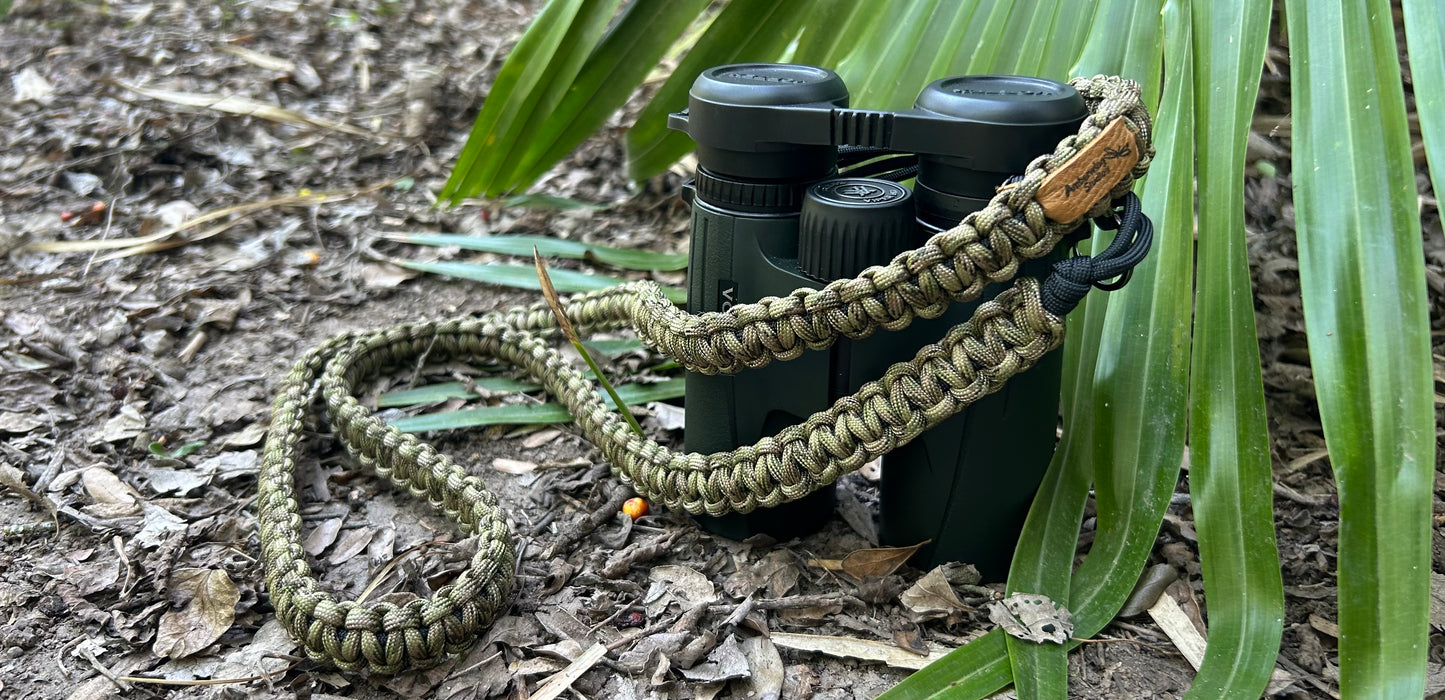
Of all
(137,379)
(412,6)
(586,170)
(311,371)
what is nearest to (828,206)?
→ (311,371)

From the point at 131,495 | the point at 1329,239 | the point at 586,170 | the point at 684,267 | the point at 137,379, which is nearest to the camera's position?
the point at 1329,239

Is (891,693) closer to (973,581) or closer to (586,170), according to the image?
(973,581)

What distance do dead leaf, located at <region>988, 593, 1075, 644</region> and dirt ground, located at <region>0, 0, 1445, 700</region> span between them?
0.18 feet

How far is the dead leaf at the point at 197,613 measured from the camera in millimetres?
1257

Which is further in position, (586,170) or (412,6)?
(412,6)

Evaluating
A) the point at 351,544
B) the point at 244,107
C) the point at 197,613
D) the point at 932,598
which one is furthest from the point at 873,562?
the point at 244,107

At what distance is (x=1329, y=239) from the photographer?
1.09 m

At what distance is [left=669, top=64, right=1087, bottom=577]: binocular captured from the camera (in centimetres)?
107

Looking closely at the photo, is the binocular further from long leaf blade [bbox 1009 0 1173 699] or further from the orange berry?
the orange berry

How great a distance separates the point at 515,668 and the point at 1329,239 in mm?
975

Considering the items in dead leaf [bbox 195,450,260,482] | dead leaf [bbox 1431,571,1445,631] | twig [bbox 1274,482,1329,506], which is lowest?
dead leaf [bbox 195,450,260,482]

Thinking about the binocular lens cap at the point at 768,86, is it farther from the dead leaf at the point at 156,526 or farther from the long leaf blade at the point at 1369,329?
the dead leaf at the point at 156,526

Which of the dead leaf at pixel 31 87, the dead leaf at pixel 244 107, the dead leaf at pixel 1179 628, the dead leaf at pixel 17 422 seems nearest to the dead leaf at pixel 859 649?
the dead leaf at pixel 1179 628

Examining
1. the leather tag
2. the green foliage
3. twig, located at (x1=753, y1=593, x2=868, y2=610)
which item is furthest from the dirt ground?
the leather tag
